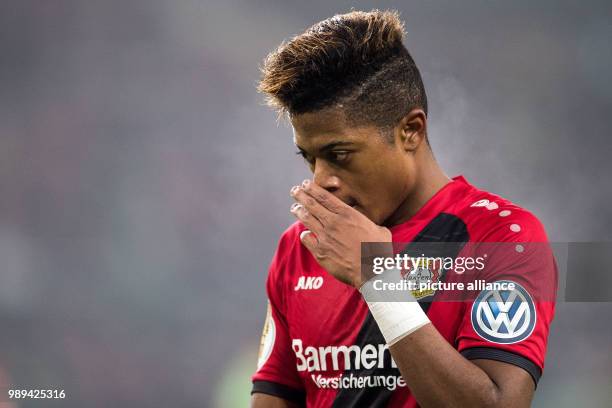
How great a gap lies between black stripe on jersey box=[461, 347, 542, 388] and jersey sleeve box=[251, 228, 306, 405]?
72 centimetres

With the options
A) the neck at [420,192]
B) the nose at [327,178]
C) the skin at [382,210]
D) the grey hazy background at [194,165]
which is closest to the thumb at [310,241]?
the skin at [382,210]

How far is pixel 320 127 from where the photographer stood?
87.9 inches

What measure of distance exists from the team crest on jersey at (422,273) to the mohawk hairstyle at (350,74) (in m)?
0.41

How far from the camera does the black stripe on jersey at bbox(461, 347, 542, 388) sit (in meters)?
1.92

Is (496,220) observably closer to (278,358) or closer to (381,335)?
(381,335)

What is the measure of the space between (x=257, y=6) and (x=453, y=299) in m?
5.41

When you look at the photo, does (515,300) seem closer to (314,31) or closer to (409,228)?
(409,228)

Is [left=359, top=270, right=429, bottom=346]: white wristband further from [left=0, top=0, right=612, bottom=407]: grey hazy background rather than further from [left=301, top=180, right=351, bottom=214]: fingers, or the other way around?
[left=0, top=0, right=612, bottom=407]: grey hazy background

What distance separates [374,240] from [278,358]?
72 cm

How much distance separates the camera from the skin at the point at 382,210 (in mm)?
1837

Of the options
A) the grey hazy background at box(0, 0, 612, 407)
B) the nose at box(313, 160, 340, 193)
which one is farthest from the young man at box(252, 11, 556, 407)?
the grey hazy background at box(0, 0, 612, 407)

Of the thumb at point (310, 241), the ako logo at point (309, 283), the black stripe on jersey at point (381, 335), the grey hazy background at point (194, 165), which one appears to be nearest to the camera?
the thumb at point (310, 241)

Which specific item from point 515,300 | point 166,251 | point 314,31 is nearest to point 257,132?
point 166,251

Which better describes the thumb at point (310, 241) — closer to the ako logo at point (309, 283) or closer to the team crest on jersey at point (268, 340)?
the ako logo at point (309, 283)
